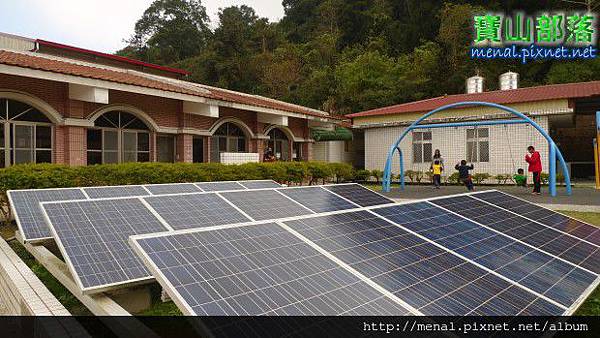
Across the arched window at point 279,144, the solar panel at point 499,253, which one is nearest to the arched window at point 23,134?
the arched window at point 279,144

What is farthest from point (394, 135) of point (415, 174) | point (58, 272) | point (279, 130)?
point (58, 272)

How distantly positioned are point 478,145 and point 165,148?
17.5 m

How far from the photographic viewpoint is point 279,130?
24.7 m

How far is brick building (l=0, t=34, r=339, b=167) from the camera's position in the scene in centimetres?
1335

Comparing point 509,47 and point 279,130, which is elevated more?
point 509,47

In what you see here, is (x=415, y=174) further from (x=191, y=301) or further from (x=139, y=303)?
(x=191, y=301)

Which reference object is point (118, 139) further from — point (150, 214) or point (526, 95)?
point (526, 95)

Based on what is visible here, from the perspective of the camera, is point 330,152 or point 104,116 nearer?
point 104,116

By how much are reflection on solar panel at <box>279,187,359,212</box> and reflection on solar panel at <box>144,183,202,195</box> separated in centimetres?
317

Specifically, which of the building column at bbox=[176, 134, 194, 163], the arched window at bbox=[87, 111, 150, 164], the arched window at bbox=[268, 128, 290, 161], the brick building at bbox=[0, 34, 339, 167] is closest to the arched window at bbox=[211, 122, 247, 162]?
the brick building at bbox=[0, 34, 339, 167]

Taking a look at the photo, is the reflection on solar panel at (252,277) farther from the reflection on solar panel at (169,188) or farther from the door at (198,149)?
the door at (198,149)

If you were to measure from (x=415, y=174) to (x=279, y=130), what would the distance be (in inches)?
352

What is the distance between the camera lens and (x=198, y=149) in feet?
65.1

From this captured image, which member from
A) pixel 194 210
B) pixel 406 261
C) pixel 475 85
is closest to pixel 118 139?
pixel 194 210
